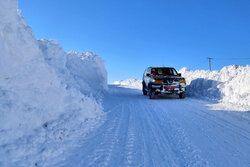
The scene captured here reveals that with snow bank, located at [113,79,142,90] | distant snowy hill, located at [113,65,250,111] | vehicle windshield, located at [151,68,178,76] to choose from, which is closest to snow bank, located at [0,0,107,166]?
distant snowy hill, located at [113,65,250,111]

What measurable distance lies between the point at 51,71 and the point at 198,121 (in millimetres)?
4595

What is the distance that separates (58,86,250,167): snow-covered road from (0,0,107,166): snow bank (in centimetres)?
56

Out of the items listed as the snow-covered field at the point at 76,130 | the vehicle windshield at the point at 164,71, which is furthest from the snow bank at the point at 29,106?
the vehicle windshield at the point at 164,71

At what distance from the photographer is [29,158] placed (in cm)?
247

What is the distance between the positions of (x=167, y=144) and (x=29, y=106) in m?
3.04

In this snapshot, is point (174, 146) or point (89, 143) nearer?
point (174, 146)

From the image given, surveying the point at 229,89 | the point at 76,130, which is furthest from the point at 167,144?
the point at 229,89

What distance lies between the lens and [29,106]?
3348 mm

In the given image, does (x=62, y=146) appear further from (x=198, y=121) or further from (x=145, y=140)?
(x=198, y=121)

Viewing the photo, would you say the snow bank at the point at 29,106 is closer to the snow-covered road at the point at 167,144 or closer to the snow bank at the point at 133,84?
the snow-covered road at the point at 167,144

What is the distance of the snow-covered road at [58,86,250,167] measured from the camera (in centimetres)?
251

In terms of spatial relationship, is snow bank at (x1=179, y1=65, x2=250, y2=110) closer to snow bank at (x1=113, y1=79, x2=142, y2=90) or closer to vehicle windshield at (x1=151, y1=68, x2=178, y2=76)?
vehicle windshield at (x1=151, y1=68, x2=178, y2=76)

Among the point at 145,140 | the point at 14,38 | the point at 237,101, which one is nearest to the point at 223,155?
the point at 145,140

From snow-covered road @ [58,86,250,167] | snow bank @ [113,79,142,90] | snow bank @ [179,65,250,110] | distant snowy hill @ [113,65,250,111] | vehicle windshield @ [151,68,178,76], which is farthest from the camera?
snow bank @ [113,79,142,90]
